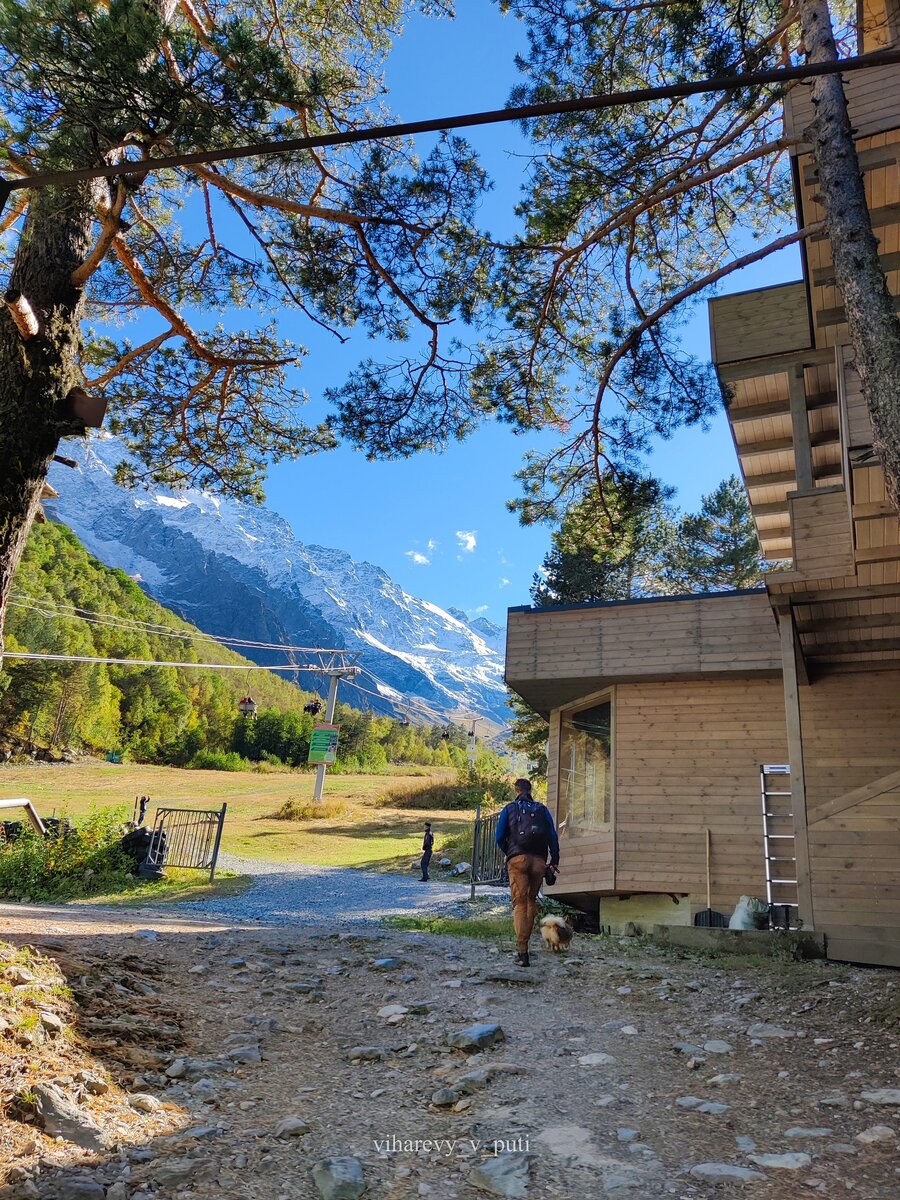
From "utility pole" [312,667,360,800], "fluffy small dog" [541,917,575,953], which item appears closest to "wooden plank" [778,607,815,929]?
"fluffy small dog" [541,917,575,953]

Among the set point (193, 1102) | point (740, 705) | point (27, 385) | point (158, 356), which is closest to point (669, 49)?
point (158, 356)

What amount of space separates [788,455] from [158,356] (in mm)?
8650

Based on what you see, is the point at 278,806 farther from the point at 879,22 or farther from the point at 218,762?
the point at 879,22

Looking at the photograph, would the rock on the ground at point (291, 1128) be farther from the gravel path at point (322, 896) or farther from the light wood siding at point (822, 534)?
the gravel path at point (322, 896)

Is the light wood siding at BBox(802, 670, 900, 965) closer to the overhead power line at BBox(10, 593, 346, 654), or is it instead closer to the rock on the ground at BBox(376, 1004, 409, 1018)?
the rock on the ground at BBox(376, 1004, 409, 1018)

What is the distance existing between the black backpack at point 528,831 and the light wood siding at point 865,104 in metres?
6.98

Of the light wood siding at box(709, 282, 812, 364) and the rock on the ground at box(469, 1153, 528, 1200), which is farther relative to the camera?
the light wood siding at box(709, 282, 812, 364)

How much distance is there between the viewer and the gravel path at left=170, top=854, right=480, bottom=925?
424 inches

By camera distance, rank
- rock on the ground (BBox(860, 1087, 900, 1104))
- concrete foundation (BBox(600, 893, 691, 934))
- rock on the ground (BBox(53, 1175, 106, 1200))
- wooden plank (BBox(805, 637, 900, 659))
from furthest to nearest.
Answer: concrete foundation (BBox(600, 893, 691, 934)) < wooden plank (BBox(805, 637, 900, 659)) < rock on the ground (BBox(860, 1087, 900, 1104)) < rock on the ground (BBox(53, 1175, 106, 1200))

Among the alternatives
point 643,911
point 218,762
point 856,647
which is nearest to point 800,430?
point 856,647

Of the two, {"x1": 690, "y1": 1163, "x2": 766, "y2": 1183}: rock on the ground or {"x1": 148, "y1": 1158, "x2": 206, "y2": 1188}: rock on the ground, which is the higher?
{"x1": 690, "y1": 1163, "x2": 766, "y2": 1183}: rock on the ground

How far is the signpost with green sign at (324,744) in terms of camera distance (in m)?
28.7

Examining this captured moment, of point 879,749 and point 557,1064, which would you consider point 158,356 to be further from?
point 879,749

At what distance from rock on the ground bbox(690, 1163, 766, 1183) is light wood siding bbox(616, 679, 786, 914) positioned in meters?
7.53
